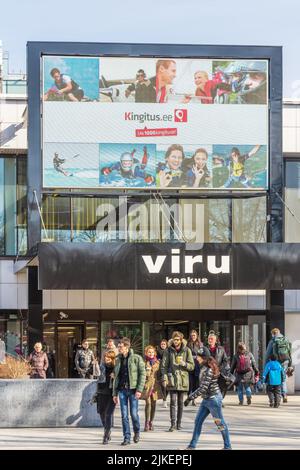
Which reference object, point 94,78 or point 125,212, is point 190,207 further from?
point 94,78

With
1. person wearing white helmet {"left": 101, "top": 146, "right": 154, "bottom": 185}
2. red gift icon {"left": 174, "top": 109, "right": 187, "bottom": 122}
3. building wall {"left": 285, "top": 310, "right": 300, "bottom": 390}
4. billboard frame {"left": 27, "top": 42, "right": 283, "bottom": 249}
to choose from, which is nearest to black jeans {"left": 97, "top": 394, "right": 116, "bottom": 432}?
billboard frame {"left": 27, "top": 42, "right": 283, "bottom": 249}

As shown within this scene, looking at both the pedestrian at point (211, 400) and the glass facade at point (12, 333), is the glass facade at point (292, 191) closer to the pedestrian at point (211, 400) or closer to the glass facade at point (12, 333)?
the glass facade at point (12, 333)

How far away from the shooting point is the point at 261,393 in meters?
31.9

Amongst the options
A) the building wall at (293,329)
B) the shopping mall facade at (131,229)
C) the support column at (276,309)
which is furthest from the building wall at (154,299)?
the support column at (276,309)

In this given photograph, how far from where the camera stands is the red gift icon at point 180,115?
107ft

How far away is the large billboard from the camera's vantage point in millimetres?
32125

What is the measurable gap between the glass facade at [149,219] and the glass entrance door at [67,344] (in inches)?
118

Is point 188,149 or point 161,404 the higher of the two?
point 188,149

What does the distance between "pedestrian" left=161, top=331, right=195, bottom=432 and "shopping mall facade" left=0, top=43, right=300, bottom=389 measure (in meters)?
10.9

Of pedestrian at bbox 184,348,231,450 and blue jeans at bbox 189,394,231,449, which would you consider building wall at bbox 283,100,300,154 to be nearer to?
pedestrian at bbox 184,348,231,450

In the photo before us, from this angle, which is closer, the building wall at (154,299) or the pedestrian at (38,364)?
the pedestrian at (38,364)
